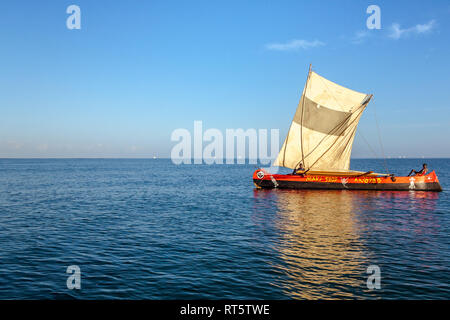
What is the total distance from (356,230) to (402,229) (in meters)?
3.25

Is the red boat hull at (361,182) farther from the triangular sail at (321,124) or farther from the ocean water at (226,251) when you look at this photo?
the ocean water at (226,251)

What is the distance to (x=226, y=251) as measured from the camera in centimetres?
1611

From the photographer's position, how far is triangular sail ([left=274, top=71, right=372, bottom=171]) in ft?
139

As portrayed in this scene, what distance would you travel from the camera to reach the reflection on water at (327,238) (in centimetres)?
1172

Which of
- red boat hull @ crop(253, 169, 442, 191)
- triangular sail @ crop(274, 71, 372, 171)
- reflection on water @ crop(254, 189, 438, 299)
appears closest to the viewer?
reflection on water @ crop(254, 189, 438, 299)

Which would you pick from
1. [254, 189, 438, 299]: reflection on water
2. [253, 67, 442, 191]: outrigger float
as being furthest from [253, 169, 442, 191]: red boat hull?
[254, 189, 438, 299]: reflection on water

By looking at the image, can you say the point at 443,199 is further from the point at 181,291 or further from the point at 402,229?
the point at 181,291

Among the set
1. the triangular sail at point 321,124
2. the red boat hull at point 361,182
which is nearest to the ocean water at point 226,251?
the red boat hull at point 361,182

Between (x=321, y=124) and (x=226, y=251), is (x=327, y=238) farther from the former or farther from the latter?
(x=321, y=124)

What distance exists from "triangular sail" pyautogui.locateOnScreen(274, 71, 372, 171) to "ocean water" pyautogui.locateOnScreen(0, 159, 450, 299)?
14527 millimetres

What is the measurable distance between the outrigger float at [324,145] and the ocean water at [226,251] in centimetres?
1162

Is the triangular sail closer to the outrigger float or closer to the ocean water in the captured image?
the outrigger float

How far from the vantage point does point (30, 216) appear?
26156 mm
